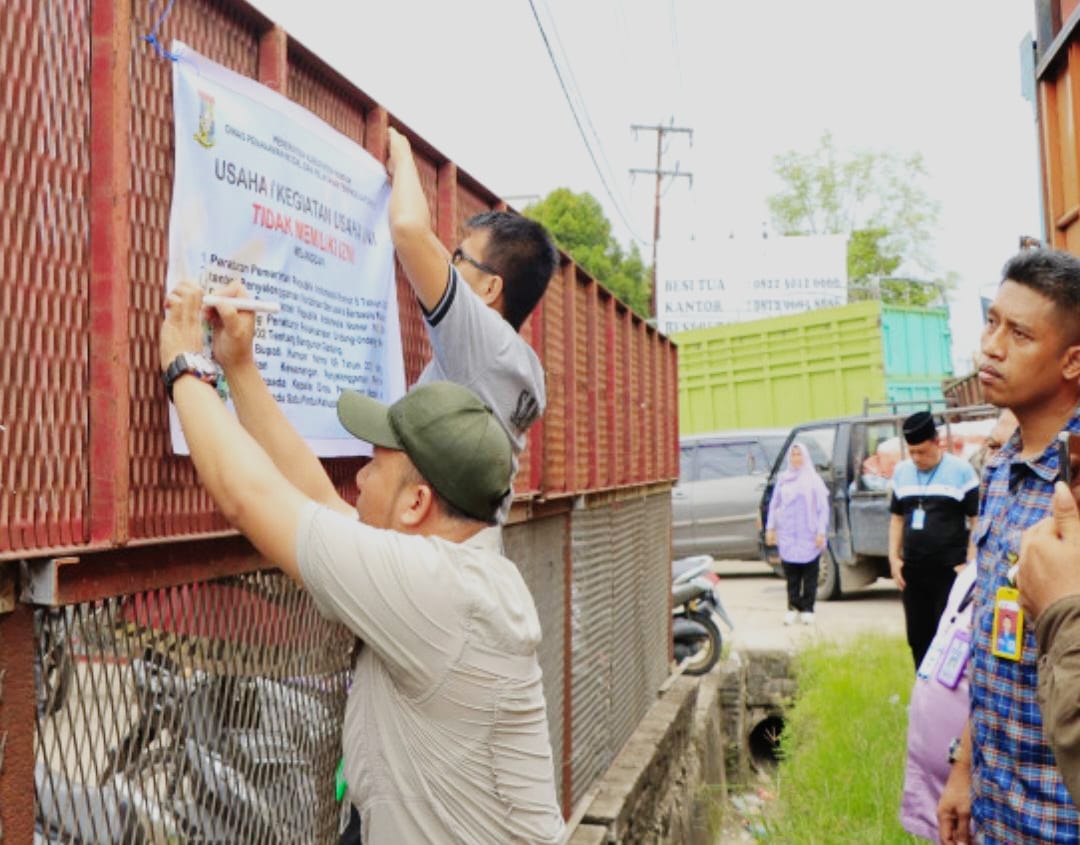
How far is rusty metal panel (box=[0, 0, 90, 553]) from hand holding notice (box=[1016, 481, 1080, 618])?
160cm

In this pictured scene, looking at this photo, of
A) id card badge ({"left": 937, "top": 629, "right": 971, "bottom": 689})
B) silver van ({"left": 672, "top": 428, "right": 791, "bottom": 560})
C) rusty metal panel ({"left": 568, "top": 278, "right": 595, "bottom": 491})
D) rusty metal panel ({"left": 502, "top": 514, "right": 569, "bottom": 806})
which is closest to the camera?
id card badge ({"left": 937, "top": 629, "right": 971, "bottom": 689})

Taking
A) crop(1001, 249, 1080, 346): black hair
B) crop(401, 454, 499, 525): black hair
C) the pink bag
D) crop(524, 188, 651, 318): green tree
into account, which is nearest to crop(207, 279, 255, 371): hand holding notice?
crop(401, 454, 499, 525): black hair

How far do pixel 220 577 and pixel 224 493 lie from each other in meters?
0.55

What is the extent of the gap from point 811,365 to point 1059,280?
16.7m

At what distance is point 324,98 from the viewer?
2689mm

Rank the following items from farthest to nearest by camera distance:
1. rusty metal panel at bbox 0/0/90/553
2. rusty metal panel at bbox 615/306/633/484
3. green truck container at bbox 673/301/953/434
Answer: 1. green truck container at bbox 673/301/953/434
2. rusty metal panel at bbox 615/306/633/484
3. rusty metal panel at bbox 0/0/90/553

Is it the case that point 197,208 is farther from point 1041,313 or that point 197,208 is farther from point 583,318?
point 583,318

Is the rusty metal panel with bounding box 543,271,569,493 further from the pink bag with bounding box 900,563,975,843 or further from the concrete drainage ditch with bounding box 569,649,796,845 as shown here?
the pink bag with bounding box 900,563,975,843

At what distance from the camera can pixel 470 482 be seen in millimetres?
1855

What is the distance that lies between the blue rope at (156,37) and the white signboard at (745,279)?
117 ft

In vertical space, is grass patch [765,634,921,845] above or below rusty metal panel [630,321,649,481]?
below

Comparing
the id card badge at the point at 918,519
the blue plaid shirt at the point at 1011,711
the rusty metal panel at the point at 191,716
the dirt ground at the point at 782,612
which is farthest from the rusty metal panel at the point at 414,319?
the dirt ground at the point at 782,612

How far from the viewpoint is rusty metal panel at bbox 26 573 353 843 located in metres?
1.78

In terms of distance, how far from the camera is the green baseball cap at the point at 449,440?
1833mm
